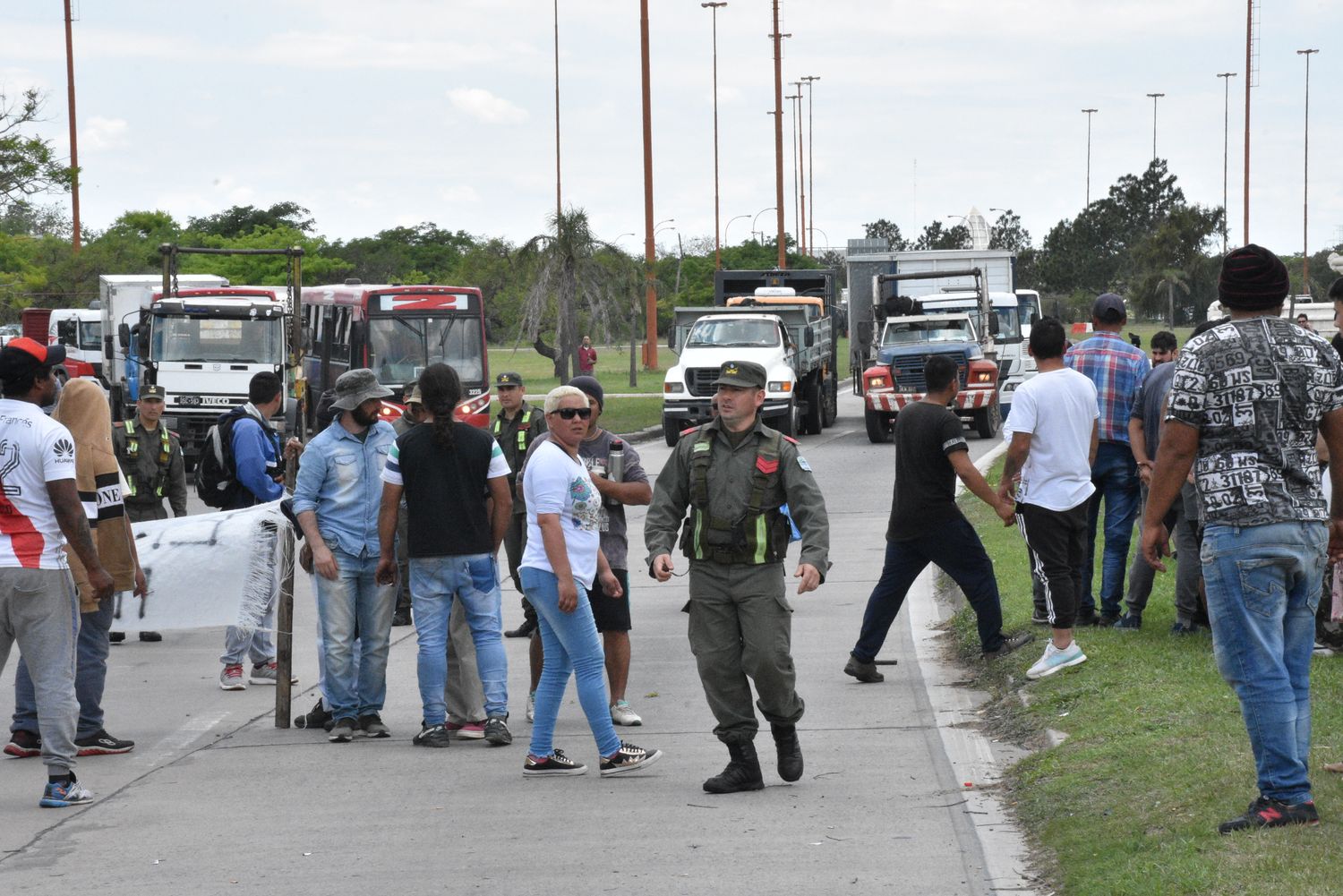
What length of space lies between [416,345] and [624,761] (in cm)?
2259

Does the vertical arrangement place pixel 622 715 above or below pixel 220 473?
below

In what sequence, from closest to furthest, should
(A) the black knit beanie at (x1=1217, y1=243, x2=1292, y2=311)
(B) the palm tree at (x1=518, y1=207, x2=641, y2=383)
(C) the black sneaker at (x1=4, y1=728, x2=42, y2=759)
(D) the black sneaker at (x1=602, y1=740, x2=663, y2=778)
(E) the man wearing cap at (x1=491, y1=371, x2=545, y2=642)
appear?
(A) the black knit beanie at (x1=1217, y1=243, x2=1292, y2=311), (D) the black sneaker at (x1=602, y1=740, x2=663, y2=778), (C) the black sneaker at (x1=4, y1=728, x2=42, y2=759), (E) the man wearing cap at (x1=491, y1=371, x2=545, y2=642), (B) the palm tree at (x1=518, y1=207, x2=641, y2=383)

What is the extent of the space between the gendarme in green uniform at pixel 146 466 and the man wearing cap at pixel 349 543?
3.13 m

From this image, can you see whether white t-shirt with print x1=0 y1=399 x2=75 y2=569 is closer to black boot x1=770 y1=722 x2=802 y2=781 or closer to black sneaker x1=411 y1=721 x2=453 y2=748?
black sneaker x1=411 y1=721 x2=453 y2=748

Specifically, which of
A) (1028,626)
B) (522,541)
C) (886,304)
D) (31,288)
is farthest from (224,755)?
(31,288)

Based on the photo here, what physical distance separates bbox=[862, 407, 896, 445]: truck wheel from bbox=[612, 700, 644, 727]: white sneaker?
21.3 meters

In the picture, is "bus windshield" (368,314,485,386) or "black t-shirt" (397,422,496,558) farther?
"bus windshield" (368,314,485,386)

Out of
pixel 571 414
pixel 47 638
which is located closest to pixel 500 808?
pixel 571 414

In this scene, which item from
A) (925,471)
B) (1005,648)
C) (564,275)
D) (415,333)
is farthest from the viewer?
(564,275)

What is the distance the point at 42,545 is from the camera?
6.73 m

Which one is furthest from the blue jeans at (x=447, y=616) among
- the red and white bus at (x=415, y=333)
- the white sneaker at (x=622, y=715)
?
the red and white bus at (x=415, y=333)

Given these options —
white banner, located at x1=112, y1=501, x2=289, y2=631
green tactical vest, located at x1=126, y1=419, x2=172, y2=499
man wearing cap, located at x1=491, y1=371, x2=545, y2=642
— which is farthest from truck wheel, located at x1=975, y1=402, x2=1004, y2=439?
white banner, located at x1=112, y1=501, x2=289, y2=631

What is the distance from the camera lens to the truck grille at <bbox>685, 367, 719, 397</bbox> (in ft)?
94.5

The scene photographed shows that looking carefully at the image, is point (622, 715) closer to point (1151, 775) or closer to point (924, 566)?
point (924, 566)
